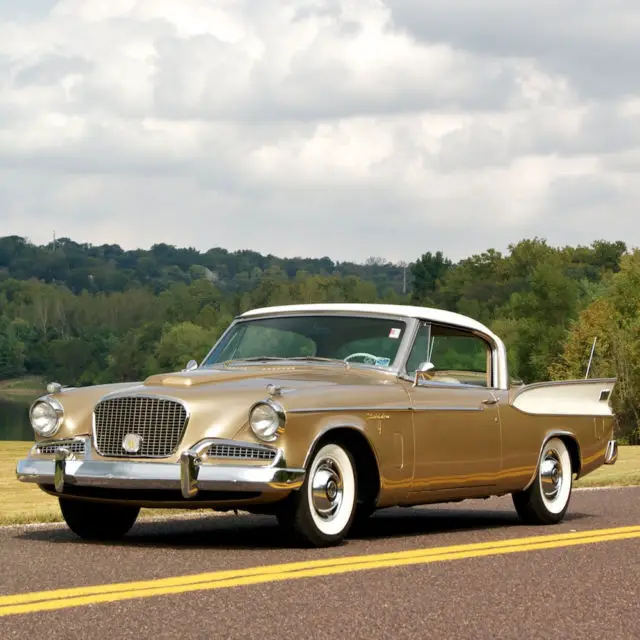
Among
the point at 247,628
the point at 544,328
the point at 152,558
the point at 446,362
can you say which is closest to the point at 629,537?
the point at 446,362

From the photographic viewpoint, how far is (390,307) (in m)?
11.8

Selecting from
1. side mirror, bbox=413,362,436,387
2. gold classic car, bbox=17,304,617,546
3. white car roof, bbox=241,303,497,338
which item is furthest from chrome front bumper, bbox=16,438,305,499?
white car roof, bbox=241,303,497,338

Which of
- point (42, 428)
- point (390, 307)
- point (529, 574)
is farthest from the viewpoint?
point (390, 307)

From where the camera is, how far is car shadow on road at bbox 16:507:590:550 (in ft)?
32.9

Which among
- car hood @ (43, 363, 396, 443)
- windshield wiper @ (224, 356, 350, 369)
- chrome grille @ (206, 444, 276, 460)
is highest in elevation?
windshield wiper @ (224, 356, 350, 369)

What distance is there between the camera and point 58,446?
1000 centimetres

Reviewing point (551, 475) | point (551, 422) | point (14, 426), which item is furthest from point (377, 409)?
point (14, 426)

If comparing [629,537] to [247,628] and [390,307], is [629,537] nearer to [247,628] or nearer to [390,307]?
[390,307]

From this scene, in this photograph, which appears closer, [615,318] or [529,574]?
[529,574]

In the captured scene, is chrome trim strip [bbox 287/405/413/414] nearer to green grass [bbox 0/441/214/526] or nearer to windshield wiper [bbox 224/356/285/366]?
windshield wiper [bbox 224/356/285/366]

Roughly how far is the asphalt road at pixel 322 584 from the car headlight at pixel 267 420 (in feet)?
2.44

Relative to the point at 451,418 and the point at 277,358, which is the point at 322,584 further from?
the point at 277,358

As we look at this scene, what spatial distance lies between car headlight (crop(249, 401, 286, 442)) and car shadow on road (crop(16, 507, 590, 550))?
0.73m

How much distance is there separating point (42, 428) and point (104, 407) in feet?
1.78
